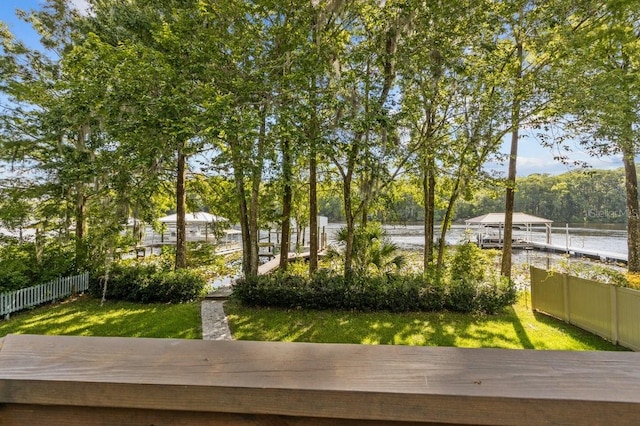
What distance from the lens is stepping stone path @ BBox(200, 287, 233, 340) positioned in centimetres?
576

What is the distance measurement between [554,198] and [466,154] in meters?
24.2

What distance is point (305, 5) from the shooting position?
6445mm

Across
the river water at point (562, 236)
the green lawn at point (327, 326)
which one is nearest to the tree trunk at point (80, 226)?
the green lawn at point (327, 326)

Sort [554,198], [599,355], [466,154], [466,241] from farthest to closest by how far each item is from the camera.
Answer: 1. [554,198]
2. [466,241]
3. [466,154]
4. [599,355]

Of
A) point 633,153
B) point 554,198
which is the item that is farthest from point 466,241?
point 554,198

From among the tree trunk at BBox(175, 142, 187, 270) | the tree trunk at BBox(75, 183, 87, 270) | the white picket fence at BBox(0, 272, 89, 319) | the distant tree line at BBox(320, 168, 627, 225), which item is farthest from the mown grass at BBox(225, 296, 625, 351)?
the distant tree line at BBox(320, 168, 627, 225)

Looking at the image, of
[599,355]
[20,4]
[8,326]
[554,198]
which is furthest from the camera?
[554,198]

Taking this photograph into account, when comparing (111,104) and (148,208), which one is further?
(148,208)

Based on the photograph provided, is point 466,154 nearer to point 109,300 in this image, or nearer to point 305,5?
point 305,5

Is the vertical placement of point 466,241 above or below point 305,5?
below

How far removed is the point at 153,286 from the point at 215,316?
2.05m

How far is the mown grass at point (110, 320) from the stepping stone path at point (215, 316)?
120 millimetres

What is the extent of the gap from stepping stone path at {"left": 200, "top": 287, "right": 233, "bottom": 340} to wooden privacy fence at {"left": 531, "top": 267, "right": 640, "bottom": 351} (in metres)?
5.79

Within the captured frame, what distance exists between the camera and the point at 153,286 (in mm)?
7871
